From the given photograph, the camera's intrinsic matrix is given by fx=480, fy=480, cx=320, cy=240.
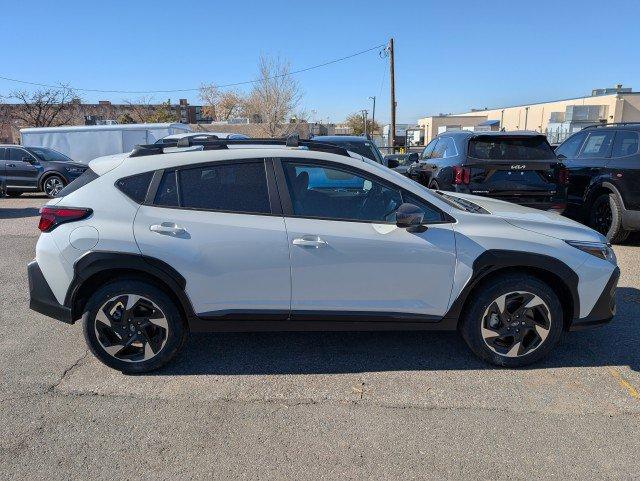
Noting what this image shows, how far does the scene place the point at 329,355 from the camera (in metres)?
3.89

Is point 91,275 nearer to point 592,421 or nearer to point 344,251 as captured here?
point 344,251

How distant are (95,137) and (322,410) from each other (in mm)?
18247

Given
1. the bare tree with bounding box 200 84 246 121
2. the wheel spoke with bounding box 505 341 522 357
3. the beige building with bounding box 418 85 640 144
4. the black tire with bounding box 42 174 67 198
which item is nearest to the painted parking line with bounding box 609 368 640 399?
the wheel spoke with bounding box 505 341 522 357

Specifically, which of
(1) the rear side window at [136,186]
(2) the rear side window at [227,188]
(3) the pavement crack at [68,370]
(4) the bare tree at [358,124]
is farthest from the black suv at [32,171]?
(4) the bare tree at [358,124]

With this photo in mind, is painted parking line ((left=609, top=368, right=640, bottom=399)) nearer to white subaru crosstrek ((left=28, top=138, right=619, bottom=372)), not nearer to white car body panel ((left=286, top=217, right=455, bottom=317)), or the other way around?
white subaru crosstrek ((left=28, top=138, right=619, bottom=372))

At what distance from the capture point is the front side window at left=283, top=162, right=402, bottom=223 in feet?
11.6

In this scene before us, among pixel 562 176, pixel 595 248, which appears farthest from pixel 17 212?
pixel 595 248

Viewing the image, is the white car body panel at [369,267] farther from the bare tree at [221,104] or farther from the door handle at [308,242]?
the bare tree at [221,104]

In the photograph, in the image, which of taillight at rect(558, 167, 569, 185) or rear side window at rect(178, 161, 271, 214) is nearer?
rear side window at rect(178, 161, 271, 214)

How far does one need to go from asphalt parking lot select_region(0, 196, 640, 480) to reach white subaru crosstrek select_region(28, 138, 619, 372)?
32 cm

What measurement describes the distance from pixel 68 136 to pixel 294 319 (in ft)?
60.1

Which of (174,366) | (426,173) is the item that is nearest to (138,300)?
(174,366)

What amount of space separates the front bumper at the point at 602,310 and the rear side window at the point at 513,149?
12.3 feet

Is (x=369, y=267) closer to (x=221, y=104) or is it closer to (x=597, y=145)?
(x=597, y=145)
